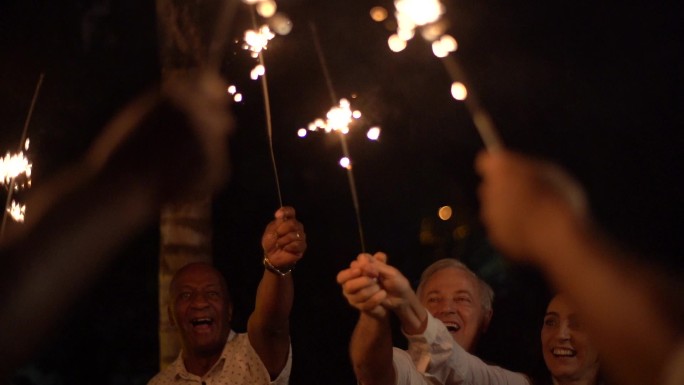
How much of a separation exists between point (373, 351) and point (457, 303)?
1466mm

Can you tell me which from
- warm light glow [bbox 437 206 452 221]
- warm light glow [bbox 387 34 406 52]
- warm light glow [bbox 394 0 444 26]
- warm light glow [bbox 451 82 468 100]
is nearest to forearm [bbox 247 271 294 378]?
warm light glow [bbox 394 0 444 26]

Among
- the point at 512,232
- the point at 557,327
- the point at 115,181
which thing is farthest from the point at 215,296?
the point at 512,232

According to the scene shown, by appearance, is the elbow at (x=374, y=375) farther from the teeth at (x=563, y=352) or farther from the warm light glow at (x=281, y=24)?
the warm light glow at (x=281, y=24)

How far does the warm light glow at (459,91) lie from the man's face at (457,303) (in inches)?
213

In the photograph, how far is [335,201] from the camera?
10977 mm

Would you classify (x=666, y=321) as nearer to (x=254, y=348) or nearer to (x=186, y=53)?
(x=254, y=348)

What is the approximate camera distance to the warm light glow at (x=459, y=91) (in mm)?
10984

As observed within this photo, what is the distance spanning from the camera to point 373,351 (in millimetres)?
4180

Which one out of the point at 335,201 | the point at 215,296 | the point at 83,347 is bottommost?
the point at 215,296

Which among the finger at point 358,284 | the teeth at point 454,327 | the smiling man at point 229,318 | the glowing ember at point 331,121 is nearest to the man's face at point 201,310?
the smiling man at point 229,318

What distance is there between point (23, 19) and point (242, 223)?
315 centimetres

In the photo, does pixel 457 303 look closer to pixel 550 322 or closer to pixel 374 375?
pixel 550 322

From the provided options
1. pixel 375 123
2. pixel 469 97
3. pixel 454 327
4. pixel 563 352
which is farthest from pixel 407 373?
pixel 469 97

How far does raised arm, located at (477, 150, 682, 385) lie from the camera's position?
62.0 inches
